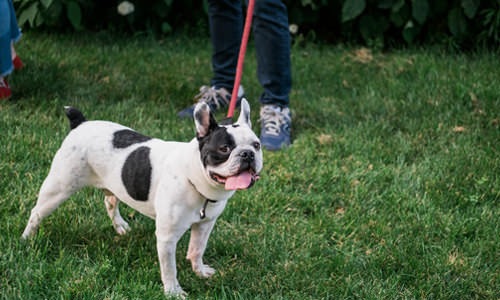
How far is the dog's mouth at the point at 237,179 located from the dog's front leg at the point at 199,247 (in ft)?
1.32

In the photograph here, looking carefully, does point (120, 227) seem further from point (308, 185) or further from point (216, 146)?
point (308, 185)

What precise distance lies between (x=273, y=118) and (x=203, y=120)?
1.81 meters

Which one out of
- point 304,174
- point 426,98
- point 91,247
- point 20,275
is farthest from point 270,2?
point 20,275

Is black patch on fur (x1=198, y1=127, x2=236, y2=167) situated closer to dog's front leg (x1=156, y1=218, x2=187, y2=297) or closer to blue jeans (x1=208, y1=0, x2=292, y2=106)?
dog's front leg (x1=156, y1=218, x2=187, y2=297)

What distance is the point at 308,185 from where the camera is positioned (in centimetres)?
365

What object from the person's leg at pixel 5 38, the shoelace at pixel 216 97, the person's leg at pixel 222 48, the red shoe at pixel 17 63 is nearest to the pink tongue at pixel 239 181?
the person's leg at pixel 222 48

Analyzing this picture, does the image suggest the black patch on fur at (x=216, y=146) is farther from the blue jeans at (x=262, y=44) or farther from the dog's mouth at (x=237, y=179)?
the blue jeans at (x=262, y=44)

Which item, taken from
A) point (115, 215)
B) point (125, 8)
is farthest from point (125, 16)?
point (115, 215)

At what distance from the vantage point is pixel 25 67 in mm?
4922

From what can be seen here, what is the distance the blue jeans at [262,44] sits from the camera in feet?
13.4

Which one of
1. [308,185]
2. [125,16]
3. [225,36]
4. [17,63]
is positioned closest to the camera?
[308,185]

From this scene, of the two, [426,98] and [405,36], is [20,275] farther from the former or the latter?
[405,36]

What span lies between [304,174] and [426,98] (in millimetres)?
1527

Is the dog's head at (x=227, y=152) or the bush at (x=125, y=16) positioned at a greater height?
the dog's head at (x=227, y=152)
